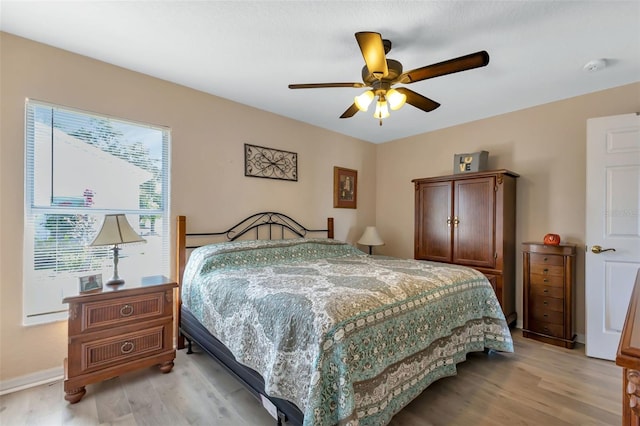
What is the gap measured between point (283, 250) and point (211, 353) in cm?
111

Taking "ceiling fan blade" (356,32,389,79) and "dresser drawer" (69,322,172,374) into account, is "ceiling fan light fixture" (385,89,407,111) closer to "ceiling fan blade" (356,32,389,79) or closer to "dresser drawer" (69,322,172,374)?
"ceiling fan blade" (356,32,389,79)

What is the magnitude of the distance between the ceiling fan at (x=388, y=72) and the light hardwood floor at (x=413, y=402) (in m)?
2.05

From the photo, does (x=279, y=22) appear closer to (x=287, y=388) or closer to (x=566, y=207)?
(x=287, y=388)

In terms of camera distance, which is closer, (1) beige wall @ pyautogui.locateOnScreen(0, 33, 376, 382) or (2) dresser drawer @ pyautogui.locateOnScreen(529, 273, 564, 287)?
(1) beige wall @ pyautogui.locateOnScreen(0, 33, 376, 382)

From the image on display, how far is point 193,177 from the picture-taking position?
9.47 ft

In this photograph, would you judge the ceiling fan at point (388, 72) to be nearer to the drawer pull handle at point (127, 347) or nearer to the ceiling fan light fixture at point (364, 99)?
the ceiling fan light fixture at point (364, 99)

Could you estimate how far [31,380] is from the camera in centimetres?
209

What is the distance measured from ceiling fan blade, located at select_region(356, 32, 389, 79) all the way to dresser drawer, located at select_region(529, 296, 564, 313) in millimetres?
2731

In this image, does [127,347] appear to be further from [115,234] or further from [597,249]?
[597,249]

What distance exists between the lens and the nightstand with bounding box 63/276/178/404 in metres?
1.91

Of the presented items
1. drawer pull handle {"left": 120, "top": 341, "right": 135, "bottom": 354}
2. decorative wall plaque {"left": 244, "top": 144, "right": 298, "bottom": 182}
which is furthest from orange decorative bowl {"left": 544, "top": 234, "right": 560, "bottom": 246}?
drawer pull handle {"left": 120, "top": 341, "right": 135, "bottom": 354}

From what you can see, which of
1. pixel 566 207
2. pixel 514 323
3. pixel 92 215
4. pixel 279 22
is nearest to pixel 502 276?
pixel 514 323

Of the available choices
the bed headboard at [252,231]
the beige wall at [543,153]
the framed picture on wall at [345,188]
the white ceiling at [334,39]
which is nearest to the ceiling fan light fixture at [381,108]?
the white ceiling at [334,39]

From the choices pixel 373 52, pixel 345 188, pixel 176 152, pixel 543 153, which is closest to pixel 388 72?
pixel 373 52
